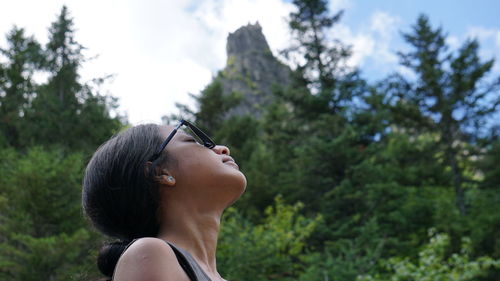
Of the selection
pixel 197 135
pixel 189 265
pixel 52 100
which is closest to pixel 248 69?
pixel 52 100

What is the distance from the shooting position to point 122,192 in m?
1.53

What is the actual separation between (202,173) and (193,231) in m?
0.17

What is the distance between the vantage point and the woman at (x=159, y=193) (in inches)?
60.3

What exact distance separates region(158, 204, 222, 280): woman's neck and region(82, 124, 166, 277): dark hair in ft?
0.15

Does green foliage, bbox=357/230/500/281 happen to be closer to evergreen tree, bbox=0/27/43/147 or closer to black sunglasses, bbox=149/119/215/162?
black sunglasses, bbox=149/119/215/162

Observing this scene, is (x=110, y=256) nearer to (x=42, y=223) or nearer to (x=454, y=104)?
(x=42, y=223)

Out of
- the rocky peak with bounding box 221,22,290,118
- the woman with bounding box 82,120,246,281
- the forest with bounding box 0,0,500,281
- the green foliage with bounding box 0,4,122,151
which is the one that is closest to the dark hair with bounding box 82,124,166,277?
the woman with bounding box 82,120,246,281

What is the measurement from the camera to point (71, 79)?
16094 millimetres

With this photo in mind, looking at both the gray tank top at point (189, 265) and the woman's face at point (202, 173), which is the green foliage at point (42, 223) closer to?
the woman's face at point (202, 173)

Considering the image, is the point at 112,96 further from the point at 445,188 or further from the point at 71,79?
the point at 445,188

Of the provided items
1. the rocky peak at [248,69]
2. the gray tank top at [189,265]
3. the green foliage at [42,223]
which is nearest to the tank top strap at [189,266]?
the gray tank top at [189,265]

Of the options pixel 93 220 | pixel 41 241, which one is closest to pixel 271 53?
pixel 41 241

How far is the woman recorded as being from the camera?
5.03 ft

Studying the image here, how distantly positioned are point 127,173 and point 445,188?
54.3 feet
